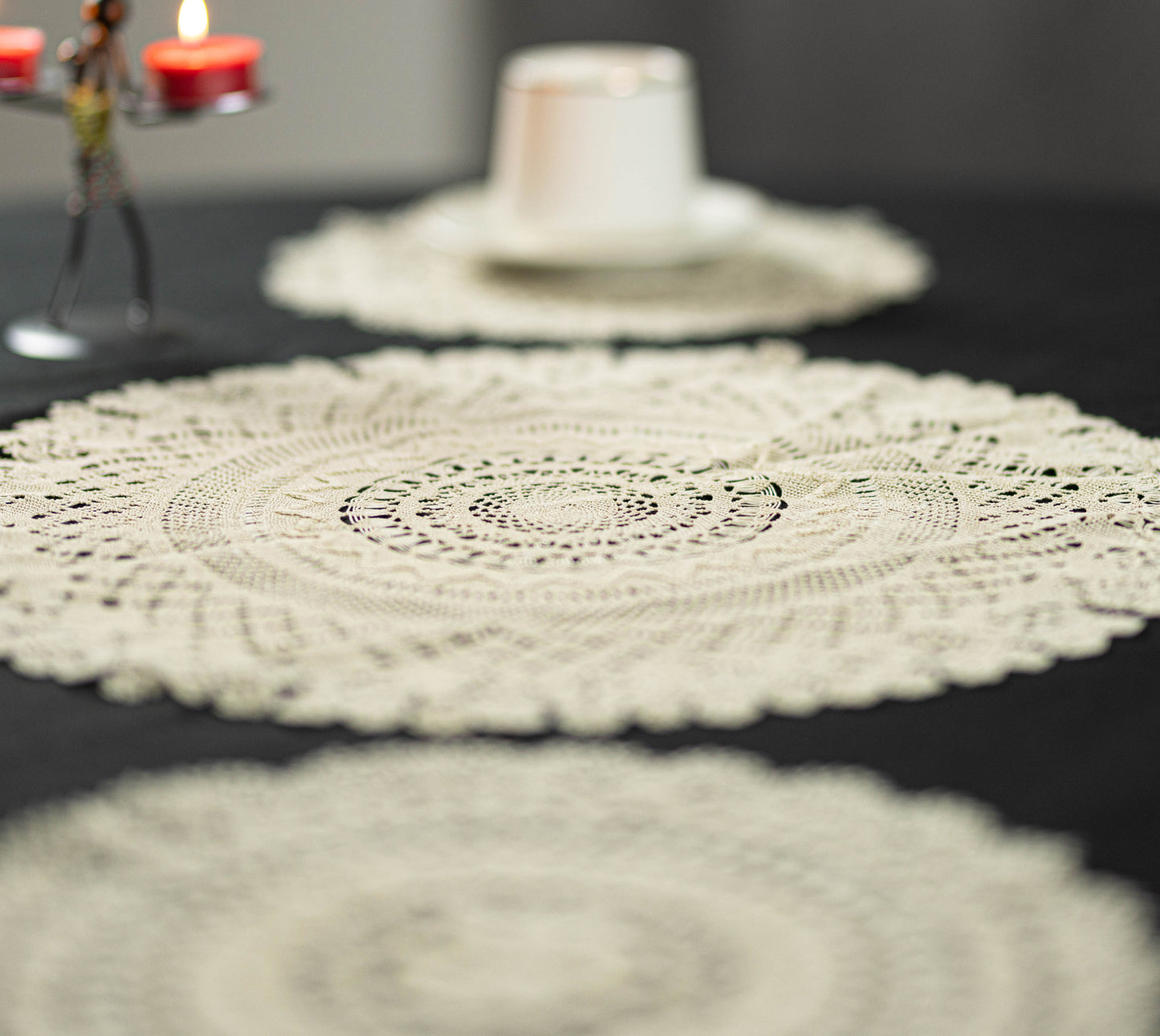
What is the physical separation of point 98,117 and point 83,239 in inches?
3.4

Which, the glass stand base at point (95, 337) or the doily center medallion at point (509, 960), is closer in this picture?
the doily center medallion at point (509, 960)

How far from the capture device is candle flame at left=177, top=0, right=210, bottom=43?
0.88 m

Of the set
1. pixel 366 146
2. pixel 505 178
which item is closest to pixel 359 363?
pixel 505 178

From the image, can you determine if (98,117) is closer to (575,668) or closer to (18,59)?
(18,59)

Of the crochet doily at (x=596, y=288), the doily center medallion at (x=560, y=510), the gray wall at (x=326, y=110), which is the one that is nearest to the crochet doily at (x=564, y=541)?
the doily center medallion at (x=560, y=510)

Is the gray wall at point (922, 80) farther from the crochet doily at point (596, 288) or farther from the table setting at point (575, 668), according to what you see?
the table setting at point (575, 668)

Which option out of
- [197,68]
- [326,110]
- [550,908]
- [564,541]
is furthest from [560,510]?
[326,110]

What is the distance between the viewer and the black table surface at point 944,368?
468mm

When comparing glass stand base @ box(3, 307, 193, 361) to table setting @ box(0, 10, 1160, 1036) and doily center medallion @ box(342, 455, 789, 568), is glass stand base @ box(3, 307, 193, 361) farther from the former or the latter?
doily center medallion @ box(342, 455, 789, 568)

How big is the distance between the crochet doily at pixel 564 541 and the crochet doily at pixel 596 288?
12 cm

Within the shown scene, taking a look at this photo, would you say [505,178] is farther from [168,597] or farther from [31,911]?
[31,911]

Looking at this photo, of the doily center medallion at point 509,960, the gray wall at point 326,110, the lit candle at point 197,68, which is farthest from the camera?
the gray wall at point 326,110

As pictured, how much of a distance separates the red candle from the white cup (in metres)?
0.38

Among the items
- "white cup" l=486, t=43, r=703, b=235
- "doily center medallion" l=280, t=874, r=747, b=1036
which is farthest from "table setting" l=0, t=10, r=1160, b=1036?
"white cup" l=486, t=43, r=703, b=235
